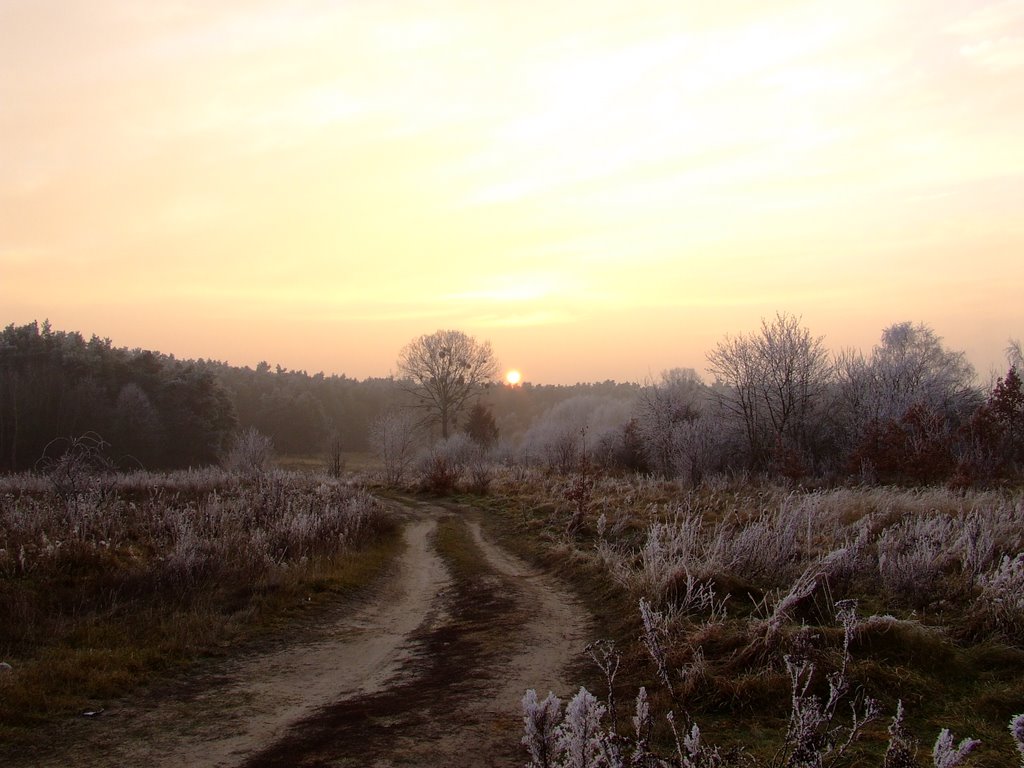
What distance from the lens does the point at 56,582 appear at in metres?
10.1

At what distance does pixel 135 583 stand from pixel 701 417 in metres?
30.5

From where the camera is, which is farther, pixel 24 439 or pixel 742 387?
pixel 24 439

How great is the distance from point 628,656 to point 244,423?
77.3 meters

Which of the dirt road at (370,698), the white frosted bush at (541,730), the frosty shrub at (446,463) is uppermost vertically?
the white frosted bush at (541,730)

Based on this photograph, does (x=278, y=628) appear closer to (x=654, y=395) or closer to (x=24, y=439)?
(x=654, y=395)

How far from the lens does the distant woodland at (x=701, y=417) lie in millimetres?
24578

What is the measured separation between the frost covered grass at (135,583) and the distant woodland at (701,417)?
7.13 meters

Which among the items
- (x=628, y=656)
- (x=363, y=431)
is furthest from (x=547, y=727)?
(x=363, y=431)

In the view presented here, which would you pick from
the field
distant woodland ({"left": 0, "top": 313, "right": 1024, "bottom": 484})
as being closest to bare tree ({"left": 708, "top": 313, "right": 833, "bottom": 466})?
distant woodland ({"left": 0, "top": 313, "right": 1024, "bottom": 484})

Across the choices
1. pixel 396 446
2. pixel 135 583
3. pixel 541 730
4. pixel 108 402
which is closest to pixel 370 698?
pixel 541 730

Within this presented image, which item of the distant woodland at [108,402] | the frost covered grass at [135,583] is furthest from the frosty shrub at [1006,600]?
the distant woodland at [108,402]

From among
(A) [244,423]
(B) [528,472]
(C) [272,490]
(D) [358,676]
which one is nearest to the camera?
(D) [358,676]

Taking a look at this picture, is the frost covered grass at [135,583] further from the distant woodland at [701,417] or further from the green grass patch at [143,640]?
the distant woodland at [701,417]

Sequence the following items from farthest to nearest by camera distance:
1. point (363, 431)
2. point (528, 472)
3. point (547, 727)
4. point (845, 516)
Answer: point (363, 431), point (528, 472), point (845, 516), point (547, 727)
